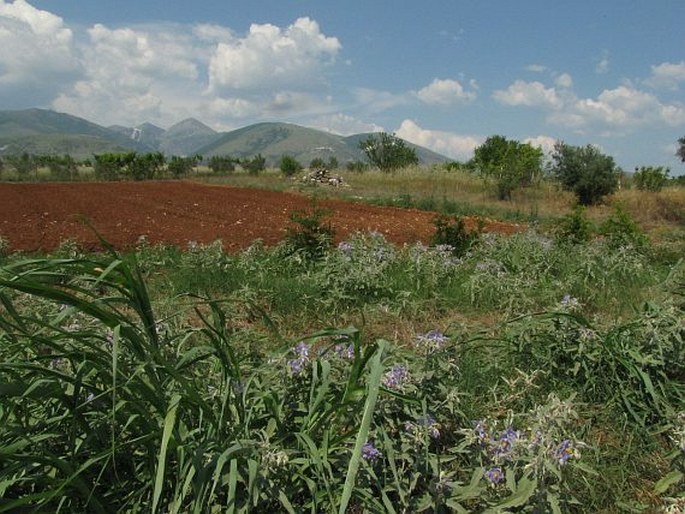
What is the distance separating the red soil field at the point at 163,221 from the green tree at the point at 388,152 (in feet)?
72.8

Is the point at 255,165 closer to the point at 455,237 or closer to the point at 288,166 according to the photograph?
the point at 288,166

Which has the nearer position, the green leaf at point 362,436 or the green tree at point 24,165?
the green leaf at point 362,436

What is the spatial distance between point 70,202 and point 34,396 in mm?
13384

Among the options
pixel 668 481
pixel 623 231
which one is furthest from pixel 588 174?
pixel 668 481

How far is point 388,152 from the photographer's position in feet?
125

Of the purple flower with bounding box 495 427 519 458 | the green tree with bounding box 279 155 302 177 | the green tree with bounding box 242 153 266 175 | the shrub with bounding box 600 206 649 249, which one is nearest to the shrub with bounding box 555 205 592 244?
the shrub with bounding box 600 206 649 249

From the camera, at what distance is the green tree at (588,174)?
2270cm

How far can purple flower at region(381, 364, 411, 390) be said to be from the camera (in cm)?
196

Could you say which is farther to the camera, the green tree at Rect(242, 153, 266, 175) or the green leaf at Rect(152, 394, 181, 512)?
the green tree at Rect(242, 153, 266, 175)

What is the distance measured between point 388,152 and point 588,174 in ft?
57.1

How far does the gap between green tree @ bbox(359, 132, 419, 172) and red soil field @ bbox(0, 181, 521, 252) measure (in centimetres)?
2220

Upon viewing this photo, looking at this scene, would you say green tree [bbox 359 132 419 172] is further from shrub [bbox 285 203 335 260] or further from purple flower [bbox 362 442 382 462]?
purple flower [bbox 362 442 382 462]

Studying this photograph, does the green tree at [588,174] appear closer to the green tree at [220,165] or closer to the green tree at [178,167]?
the green tree at [178,167]

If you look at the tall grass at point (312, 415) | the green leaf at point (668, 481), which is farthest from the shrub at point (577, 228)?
the green leaf at point (668, 481)
